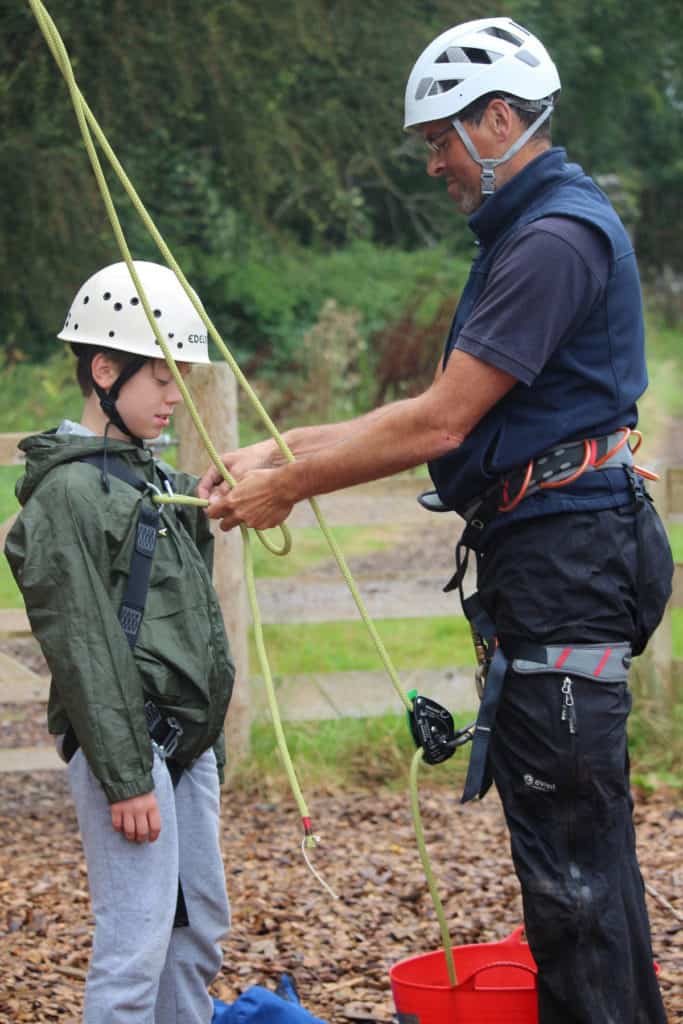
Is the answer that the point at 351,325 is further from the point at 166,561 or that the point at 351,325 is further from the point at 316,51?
the point at 166,561

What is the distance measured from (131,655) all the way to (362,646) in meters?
5.44

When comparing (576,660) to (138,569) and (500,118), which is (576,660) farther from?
(500,118)

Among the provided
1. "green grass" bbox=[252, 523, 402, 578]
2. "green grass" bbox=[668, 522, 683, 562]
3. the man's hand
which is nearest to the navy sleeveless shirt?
the man's hand

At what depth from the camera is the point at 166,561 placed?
3.13 meters

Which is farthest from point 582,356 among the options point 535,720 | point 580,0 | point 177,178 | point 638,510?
point 580,0

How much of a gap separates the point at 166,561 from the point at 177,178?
16920mm

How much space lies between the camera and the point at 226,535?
5852mm

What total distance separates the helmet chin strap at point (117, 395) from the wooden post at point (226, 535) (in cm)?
239

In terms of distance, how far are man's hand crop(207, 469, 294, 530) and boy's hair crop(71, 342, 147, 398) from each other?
1.21ft

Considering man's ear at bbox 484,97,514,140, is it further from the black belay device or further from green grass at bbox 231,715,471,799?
green grass at bbox 231,715,471,799

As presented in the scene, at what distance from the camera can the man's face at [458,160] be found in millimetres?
3164

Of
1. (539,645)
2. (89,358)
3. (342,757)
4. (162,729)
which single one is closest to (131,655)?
(162,729)

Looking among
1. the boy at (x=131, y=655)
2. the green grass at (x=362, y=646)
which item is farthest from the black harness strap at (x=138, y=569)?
the green grass at (x=362, y=646)

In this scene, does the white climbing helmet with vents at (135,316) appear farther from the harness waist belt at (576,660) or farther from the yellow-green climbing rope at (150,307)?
the harness waist belt at (576,660)
